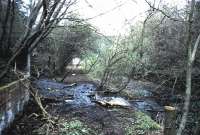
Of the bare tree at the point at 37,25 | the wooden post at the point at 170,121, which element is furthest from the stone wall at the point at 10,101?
the wooden post at the point at 170,121

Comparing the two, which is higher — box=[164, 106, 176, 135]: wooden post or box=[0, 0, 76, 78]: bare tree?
box=[0, 0, 76, 78]: bare tree

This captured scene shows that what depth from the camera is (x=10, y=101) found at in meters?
7.75

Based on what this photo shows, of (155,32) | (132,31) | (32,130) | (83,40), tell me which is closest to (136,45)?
(132,31)

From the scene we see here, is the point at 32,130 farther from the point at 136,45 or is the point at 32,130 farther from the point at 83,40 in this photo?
the point at 83,40

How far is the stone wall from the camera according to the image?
6.96 m

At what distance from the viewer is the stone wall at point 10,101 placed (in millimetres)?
6957

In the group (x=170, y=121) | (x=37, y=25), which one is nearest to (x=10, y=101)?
(x=37, y=25)

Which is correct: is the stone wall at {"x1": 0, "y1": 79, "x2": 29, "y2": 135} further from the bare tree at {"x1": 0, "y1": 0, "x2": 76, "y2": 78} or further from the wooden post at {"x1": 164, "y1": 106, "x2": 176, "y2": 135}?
the wooden post at {"x1": 164, "y1": 106, "x2": 176, "y2": 135}

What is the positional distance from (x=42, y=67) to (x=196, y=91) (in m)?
9.60

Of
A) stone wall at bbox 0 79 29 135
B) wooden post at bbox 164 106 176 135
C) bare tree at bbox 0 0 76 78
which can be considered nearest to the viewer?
wooden post at bbox 164 106 176 135

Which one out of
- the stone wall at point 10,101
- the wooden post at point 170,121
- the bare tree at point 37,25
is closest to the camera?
the wooden post at point 170,121

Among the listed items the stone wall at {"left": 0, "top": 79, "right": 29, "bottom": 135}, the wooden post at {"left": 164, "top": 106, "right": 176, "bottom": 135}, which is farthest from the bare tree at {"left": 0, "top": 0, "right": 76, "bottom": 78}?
the wooden post at {"left": 164, "top": 106, "right": 176, "bottom": 135}

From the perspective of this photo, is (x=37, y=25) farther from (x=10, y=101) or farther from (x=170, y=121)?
(x=170, y=121)

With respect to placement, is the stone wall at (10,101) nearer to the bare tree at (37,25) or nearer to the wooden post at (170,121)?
the bare tree at (37,25)
